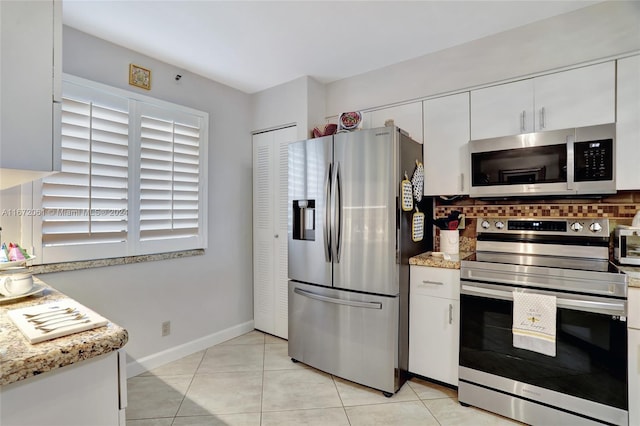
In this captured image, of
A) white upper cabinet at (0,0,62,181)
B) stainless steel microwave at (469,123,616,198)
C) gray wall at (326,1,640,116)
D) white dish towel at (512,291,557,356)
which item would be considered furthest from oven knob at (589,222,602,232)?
white upper cabinet at (0,0,62,181)

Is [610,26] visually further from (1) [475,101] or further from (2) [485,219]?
(2) [485,219]

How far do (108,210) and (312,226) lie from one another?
58.6 inches

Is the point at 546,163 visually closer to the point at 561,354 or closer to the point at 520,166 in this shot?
the point at 520,166

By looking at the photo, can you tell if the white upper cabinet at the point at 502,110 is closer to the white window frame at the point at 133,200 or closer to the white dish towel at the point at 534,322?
the white dish towel at the point at 534,322

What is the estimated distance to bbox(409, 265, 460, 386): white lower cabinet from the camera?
7.03ft

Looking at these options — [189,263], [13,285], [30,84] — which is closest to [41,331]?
[13,285]

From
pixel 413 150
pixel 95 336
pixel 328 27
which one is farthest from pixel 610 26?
pixel 95 336

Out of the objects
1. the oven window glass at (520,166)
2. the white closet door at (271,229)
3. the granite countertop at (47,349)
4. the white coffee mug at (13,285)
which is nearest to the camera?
the granite countertop at (47,349)

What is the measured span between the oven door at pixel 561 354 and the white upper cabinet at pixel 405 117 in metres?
1.25

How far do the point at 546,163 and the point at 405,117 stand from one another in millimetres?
1050

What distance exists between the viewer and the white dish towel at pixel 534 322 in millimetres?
1769

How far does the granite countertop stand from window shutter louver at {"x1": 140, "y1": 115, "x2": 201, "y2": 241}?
1.61 m

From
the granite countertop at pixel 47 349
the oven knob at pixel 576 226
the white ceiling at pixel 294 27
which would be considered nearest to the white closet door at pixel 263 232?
the white ceiling at pixel 294 27

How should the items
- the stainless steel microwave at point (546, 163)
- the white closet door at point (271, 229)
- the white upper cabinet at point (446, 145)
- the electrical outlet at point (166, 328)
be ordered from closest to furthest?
the stainless steel microwave at point (546, 163) → the white upper cabinet at point (446, 145) → the electrical outlet at point (166, 328) → the white closet door at point (271, 229)
